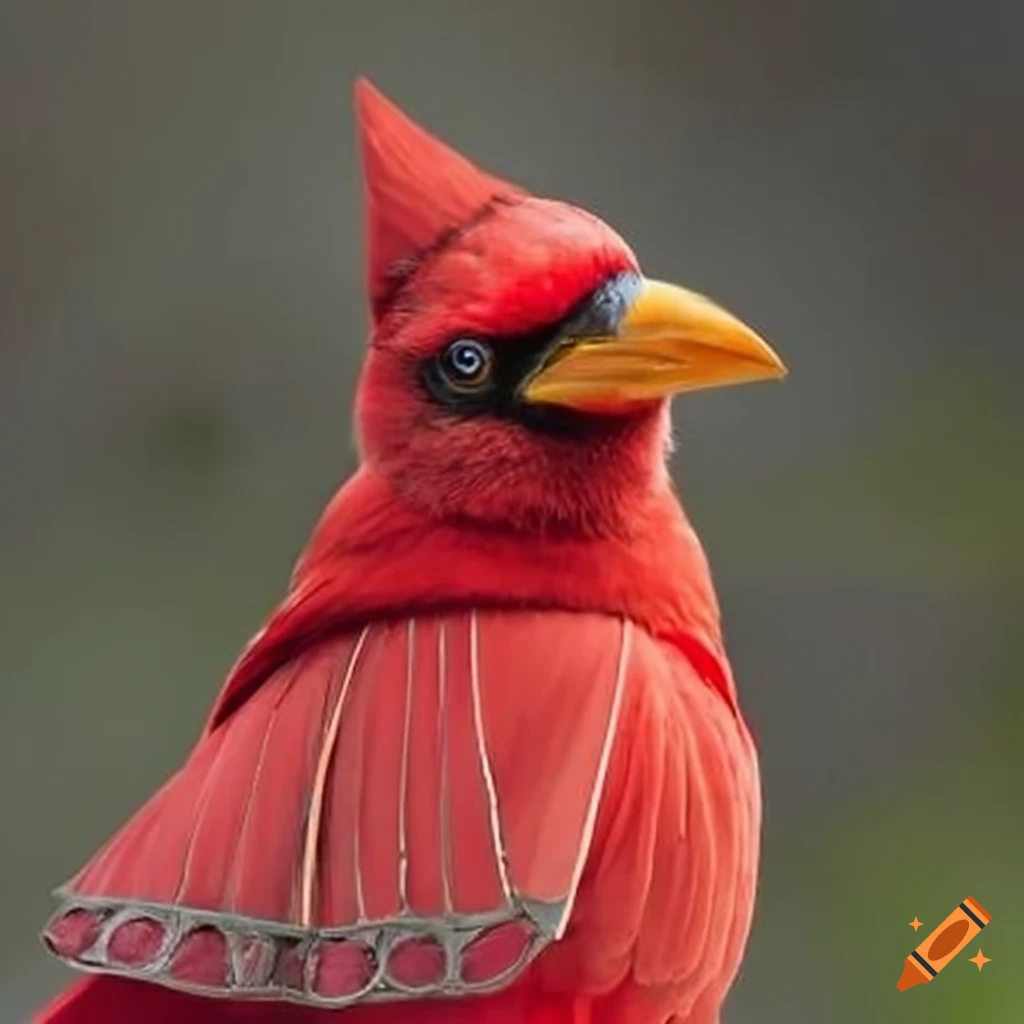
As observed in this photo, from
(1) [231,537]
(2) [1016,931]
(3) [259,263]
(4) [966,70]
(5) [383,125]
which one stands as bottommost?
(2) [1016,931]

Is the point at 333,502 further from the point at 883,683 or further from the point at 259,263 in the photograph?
the point at 883,683

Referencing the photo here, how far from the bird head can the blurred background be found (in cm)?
13

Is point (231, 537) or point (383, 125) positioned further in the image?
point (231, 537)

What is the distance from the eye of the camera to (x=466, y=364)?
904mm

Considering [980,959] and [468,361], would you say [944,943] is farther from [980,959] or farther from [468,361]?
[468,361]

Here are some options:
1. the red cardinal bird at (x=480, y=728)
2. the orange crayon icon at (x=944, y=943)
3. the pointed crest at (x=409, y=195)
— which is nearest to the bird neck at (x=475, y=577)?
the red cardinal bird at (x=480, y=728)

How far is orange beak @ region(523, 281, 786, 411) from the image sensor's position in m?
0.89

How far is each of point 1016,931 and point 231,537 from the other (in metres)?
0.54

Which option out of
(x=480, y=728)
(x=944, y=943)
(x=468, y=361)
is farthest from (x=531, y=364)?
(x=944, y=943)

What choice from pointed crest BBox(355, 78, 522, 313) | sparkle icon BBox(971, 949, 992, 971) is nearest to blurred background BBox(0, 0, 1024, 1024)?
sparkle icon BBox(971, 949, 992, 971)

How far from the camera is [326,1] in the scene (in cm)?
110

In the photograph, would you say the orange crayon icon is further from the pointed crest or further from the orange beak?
the pointed crest

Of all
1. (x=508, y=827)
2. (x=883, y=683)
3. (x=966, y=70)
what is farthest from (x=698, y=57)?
(x=508, y=827)

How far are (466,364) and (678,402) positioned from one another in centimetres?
20
